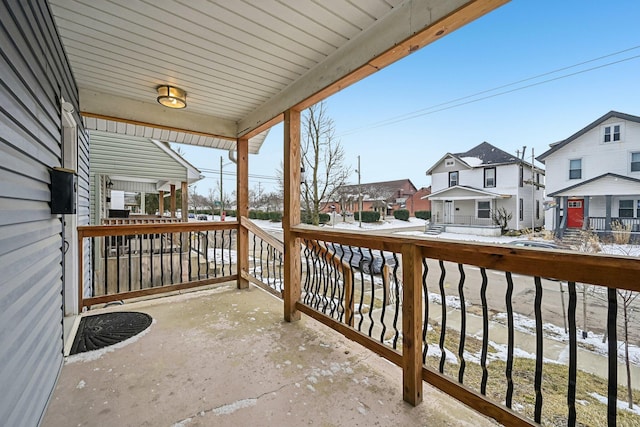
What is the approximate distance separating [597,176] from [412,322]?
4.41ft

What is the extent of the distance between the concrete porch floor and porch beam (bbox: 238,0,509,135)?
2070 millimetres

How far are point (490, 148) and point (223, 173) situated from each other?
73.2 feet

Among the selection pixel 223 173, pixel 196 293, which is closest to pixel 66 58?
pixel 196 293

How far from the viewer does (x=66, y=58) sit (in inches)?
87.2

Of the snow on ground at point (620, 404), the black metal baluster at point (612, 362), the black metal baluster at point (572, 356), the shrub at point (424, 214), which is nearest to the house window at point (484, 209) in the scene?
the shrub at point (424, 214)

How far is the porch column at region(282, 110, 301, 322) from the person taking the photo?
9.02 ft

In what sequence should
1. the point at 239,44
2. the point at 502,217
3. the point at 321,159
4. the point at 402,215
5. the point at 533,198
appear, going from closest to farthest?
the point at 239,44, the point at 533,198, the point at 502,217, the point at 402,215, the point at 321,159

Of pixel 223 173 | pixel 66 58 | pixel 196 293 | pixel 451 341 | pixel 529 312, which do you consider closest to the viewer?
Answer: pixel 66 58

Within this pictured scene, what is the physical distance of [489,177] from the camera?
107 inches

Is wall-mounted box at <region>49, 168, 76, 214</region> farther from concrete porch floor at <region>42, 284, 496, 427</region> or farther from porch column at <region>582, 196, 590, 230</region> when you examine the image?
porch column at <region>582, 196, 590, 230</region>

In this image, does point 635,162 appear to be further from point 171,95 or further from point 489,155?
point 171,95

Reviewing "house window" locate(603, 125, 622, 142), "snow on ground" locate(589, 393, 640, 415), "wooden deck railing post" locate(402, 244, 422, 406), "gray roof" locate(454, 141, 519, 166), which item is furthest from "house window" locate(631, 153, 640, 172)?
"snow on ground" locate(589, 393, 640, 415)

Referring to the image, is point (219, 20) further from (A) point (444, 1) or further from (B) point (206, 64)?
(A) point (444, 1)

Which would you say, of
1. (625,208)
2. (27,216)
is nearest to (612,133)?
(625,208)
